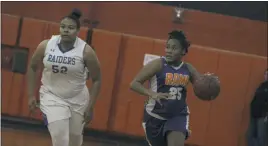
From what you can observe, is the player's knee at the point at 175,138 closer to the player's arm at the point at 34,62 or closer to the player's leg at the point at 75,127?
the player's leg at the point at 75,127

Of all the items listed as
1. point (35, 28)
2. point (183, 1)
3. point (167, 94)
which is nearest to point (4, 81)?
point (35, 28)

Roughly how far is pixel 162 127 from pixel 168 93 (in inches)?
15.0

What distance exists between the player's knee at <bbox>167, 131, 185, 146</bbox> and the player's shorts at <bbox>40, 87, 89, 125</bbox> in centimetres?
103

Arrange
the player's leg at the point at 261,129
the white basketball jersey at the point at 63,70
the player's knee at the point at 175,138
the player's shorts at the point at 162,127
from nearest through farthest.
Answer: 1. the player's knee at the point at 175,138
2. the player's shorts at the point at 162,127
3. the white basketball jersey at the point at 63,70
4. the player's leg at the point at 261,129

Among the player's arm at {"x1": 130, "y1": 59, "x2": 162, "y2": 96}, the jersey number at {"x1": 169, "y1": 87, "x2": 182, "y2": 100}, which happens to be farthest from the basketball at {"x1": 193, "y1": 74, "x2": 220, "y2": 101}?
the player's arm at {"x1": 130, "y1": 59, "x2": 162, "y2": 96}

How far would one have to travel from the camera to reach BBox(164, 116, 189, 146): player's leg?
17.2 ft

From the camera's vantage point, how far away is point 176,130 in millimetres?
5297

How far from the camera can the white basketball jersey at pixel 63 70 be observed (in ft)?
17.9

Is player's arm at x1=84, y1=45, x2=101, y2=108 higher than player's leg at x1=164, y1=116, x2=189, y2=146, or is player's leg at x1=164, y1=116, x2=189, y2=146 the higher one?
player's arm at x1=84, y1=45, x2=101, y2=108

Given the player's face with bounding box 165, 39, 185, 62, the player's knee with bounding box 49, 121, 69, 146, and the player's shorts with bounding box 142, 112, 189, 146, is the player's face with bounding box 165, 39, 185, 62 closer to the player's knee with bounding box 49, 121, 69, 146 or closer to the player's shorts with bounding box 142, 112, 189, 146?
the player's shorts with bounding box 142, 112, 189, 146

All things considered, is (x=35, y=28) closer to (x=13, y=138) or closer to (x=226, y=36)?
(x=13, y=138)

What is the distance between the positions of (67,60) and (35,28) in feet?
14.6

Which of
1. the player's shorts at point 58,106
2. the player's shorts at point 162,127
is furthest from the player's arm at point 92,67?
the player's shorts at point 162,127

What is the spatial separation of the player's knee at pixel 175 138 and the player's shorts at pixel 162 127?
0.14 ft
